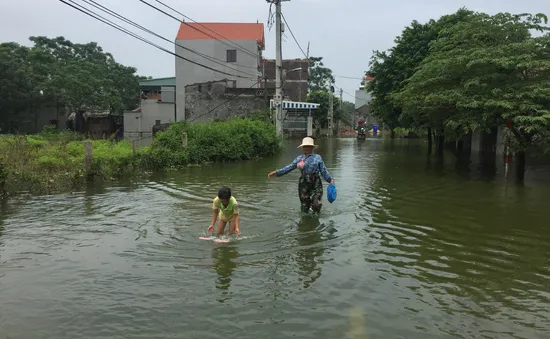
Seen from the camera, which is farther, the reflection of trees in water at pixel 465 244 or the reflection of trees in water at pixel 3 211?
the reflection of trees in water at pixel 3 211

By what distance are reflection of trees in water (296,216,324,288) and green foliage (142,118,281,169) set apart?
10243mm

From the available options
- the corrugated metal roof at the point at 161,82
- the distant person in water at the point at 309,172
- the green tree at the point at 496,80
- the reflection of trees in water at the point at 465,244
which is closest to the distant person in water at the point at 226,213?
the distant person in water at the point at 309,172

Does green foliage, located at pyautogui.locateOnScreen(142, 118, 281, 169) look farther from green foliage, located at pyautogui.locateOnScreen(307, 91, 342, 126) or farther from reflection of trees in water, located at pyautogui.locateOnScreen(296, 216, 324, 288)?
green foliage, located at pyautogui.locateOnScreen(307, 91, 342, 126)

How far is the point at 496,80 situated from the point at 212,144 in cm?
1209

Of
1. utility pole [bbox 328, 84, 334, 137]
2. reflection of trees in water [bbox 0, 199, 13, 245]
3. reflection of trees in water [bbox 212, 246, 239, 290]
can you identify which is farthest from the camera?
utility pole [bbox 328, 84, 334, 137]

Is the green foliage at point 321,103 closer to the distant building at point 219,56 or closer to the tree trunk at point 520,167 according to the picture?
the distant building at point 219,56

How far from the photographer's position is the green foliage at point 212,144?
18.4m

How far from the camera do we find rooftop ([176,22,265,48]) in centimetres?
4865

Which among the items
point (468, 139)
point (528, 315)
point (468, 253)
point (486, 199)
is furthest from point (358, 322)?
point (468, 139)

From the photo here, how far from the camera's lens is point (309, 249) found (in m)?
7.21

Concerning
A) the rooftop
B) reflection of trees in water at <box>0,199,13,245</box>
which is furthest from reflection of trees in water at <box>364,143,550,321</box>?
the rooftop

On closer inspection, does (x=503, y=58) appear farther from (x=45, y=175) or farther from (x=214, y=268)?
(x=45, y=175)

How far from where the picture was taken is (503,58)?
1347 cm

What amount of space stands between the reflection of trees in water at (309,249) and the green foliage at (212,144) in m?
10.2
